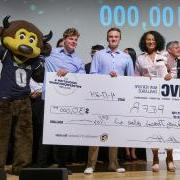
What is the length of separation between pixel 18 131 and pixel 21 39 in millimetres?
840

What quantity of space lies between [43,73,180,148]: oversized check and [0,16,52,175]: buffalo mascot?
194 mm

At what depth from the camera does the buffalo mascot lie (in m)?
3.65

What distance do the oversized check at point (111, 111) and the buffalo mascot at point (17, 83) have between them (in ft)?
0.64

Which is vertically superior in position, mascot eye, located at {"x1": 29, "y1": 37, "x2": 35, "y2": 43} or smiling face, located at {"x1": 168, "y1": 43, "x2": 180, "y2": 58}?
smiling face, located at {"x1": 168, "y1": 43, "x2": 180, "y2": 58}

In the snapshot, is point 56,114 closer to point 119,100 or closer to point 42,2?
point 119,100

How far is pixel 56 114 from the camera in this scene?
3.83m

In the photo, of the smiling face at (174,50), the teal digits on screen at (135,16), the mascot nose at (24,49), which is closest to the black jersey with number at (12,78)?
the mascot nose at (24,49)

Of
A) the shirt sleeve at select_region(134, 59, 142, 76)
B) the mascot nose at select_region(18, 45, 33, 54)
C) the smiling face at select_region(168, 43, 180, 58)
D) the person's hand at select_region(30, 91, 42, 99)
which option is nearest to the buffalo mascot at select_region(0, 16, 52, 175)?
the mascot nose at select_region(18, 45, 33, 54)

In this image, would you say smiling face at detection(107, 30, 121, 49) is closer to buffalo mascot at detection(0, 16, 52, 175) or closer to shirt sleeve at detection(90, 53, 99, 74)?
shirt sleeve at detection(90, 53, 99, 74)

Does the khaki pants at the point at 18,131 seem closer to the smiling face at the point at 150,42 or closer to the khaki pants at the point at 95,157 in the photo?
the khaki pants at the point at 95,157

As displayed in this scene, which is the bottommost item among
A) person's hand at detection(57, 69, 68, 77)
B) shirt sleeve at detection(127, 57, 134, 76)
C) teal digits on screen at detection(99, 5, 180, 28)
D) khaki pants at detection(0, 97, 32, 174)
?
khaki pants at detection(0, 97, 32, 174)

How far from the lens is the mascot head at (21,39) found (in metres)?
3.65

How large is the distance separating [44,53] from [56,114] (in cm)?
59

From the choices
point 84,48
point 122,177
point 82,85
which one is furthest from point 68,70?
point 84,48
